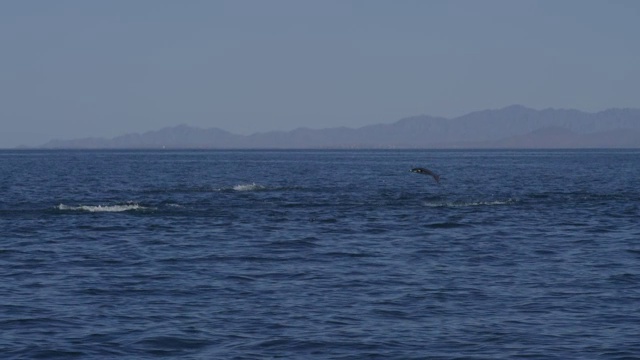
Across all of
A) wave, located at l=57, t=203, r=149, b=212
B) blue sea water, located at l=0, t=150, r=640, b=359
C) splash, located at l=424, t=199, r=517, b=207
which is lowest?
blue sea water, located at l=0, t=150, r=640, b=359

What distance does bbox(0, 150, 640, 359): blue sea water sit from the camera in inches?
872

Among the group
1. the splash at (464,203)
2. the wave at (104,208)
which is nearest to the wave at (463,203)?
the splash at (464,203)

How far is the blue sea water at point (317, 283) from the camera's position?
22156 mm

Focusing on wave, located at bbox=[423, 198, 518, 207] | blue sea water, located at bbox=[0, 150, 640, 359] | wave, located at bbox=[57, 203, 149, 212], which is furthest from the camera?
wave, located at bbox=[423, 198, 518, 207]

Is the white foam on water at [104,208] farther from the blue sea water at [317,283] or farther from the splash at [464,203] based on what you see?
the splash at [464,203]

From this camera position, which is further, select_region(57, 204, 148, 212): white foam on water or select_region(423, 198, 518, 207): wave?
select_region(423, 198, 518, 207): wave

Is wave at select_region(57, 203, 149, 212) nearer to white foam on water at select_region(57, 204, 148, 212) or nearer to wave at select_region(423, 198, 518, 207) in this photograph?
white foam on water at select_region(57, 204, 148, 212)

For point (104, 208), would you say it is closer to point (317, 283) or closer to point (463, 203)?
point (463, 203)

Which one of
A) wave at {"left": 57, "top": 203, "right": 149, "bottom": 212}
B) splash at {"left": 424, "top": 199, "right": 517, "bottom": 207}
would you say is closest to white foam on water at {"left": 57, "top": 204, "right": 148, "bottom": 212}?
wave at {"left": 57, "top": 203, "right": 149, "bottom": 212}

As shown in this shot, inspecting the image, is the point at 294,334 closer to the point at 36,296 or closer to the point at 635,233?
the point at 36,296

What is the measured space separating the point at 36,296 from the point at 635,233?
24966 mm

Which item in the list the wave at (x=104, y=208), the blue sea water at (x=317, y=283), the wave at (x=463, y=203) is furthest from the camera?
the wave at (x=463, y=203)

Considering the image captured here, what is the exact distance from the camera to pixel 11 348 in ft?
71.0

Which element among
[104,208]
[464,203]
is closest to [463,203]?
[464,203]
